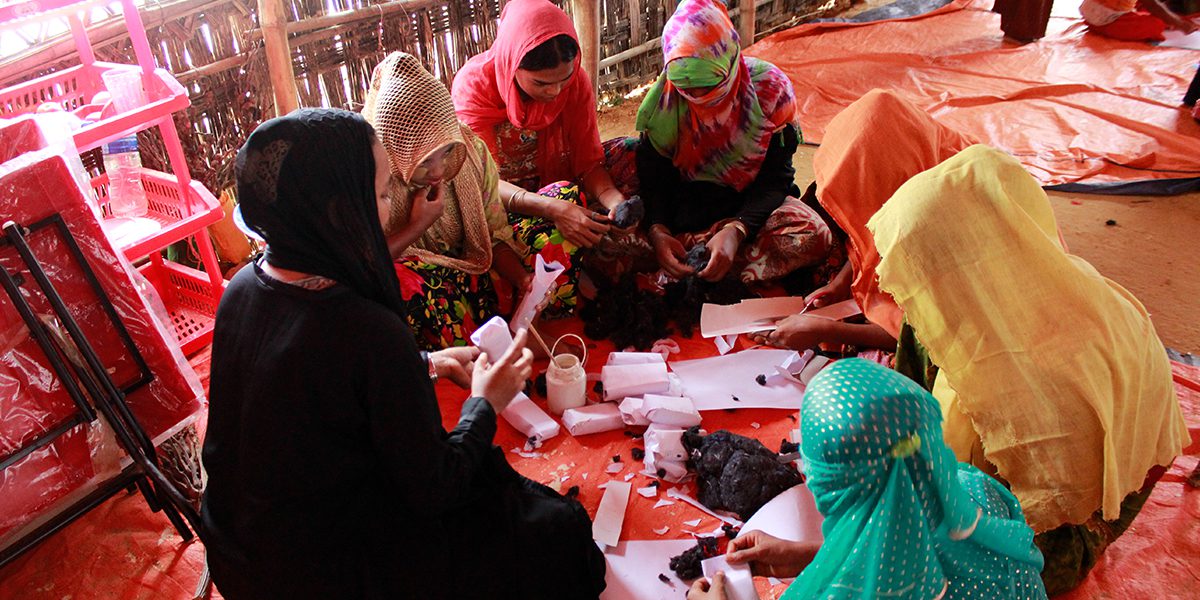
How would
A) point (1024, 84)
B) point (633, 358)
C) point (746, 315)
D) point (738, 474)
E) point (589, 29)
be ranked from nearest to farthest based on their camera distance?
point (738, 474) → point (633, 358) → point (746, 315) → point (589, 29) → point (1024, 84)

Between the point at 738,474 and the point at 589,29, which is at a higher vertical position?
the point at 589,29

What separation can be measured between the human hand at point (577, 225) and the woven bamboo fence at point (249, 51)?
1612 millimetres

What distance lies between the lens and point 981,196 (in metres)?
1.44

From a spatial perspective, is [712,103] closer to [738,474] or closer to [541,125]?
[541,125]

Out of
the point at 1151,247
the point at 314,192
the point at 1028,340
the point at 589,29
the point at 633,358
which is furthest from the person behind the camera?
the point at 589,29

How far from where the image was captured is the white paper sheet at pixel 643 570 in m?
1.83

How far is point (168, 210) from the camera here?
9.00 feet

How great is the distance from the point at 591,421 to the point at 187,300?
181 centimetres

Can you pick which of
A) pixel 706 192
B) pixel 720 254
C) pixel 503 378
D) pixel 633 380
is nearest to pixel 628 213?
pixel 720 254

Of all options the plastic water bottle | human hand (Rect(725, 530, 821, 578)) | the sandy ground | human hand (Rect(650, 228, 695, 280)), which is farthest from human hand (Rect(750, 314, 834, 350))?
the plastic water bottle

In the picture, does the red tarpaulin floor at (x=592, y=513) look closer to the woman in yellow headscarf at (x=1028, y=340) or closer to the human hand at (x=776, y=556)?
the human hand at (x=776, y=556)

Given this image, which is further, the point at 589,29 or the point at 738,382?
the point at 589,29

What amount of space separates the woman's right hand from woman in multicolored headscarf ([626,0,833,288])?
48.8 inches

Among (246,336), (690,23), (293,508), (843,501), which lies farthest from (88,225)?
(690,23)
